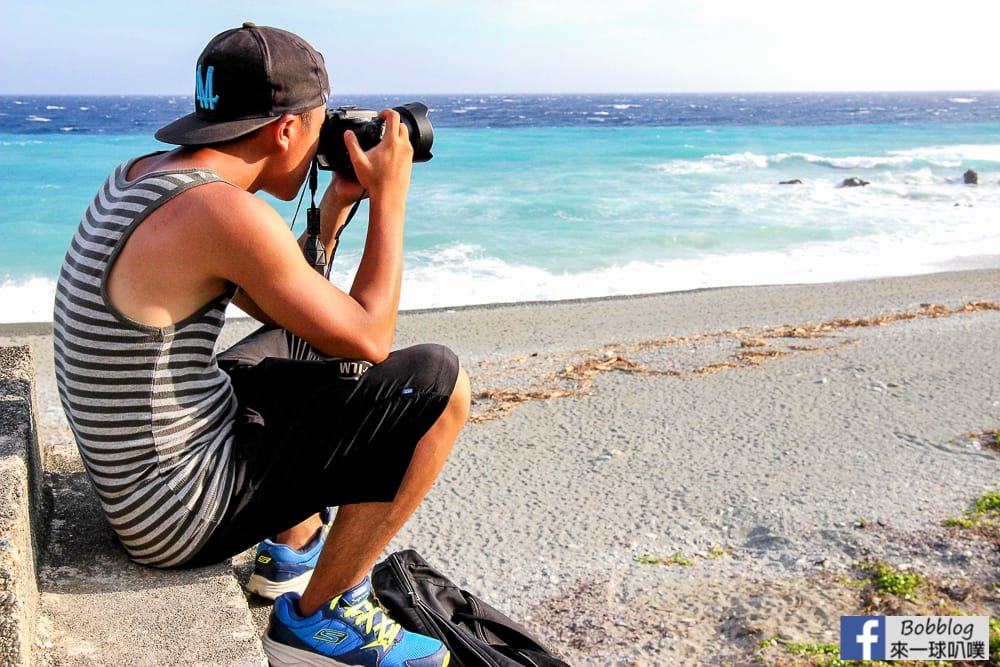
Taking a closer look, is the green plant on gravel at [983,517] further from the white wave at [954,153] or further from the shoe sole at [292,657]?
the white wave at [954,153]

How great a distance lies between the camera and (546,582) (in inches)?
105

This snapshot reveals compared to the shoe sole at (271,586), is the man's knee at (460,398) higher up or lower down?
higher up

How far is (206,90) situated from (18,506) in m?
0.83

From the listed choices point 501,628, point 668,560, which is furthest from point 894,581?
point 501,628

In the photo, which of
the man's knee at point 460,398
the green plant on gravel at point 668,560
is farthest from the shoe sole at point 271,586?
the green plant on gravel at point 668,560

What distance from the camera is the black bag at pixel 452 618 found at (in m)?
1.98

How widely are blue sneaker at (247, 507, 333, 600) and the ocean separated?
2287 millimetres

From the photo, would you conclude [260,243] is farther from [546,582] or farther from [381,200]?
[546,582]

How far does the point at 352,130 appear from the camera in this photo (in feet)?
5.98

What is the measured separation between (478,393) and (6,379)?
263 cm

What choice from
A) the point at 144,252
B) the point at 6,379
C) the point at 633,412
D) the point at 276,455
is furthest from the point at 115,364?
the point at 633,412

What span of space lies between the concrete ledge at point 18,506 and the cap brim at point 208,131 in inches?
28.2

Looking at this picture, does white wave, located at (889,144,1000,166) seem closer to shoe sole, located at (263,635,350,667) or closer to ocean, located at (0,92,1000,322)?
ocean, located at (0,92,1000,322)

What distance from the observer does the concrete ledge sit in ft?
4.47
